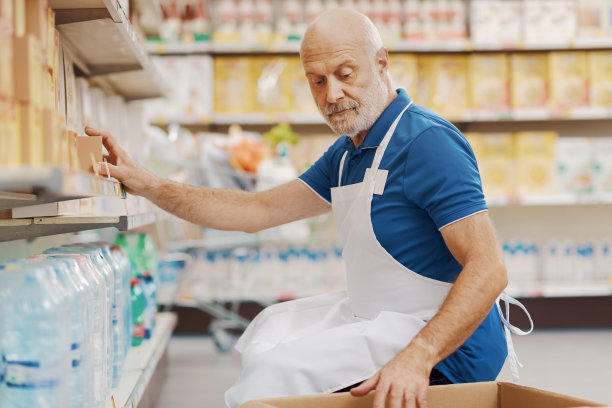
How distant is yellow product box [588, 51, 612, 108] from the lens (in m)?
4.19

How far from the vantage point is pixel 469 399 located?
1.29 meters

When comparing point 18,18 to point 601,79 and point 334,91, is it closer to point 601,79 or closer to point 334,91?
point 334,91

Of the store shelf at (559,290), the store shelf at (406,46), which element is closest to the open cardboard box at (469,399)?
the store shelf at (559,290)

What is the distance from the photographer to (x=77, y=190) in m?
0.92

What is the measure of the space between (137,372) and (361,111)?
995 mm

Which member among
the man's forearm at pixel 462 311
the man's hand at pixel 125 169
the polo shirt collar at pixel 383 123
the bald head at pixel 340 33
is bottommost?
the man's forearm at pixel 462 311

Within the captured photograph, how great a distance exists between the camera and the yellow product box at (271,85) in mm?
4207

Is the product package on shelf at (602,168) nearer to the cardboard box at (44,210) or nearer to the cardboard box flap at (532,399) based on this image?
the cardboard box flap at (532,399)

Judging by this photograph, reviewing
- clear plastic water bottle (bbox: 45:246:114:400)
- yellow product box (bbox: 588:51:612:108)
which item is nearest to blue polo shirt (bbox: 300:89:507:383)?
clear plastic water bottle (bbox: 45:246:114:400)

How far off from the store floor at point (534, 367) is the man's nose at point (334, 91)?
1.60 m

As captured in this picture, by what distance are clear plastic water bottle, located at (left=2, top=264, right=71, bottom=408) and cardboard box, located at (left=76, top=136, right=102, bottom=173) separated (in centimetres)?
41

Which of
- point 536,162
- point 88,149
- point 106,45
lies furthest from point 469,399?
point 536,162

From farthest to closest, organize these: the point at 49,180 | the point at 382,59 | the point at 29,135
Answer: the point at 382,59
the point at 29,135
the point at 49,180

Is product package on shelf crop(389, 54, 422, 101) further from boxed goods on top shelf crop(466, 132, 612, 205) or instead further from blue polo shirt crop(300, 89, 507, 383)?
blue polo shirt crop(300, 89, 507, 383)
